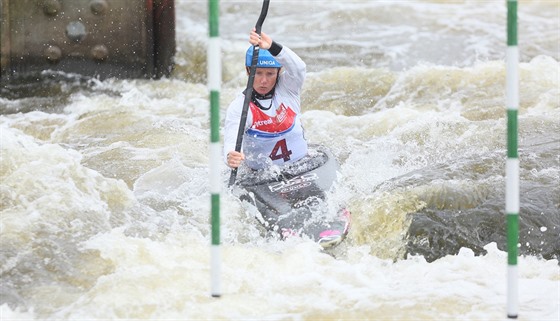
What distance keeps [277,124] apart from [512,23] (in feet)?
7.82

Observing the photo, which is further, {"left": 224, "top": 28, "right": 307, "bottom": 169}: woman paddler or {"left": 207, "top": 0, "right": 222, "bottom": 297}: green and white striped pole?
{"left": 224, "top": 28, "right": 307, "bottom": 169}: woman paddler

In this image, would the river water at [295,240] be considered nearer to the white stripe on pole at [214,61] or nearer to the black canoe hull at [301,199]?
the black canoe hull at [301,199]

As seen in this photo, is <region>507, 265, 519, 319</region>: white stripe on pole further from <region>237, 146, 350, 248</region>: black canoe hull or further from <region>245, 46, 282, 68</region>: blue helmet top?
<region>245, 46, 282, 68</region>: blue helmet top

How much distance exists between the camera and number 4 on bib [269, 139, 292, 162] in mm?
5762

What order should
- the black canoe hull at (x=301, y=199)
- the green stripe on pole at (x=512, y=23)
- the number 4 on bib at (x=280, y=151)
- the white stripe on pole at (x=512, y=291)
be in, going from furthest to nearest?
the number 4 on bib at (x=280, y=151)
the black canoe hull at (x=301, y=199)
the white stripe on pole at (x=512, y=291)
the green stripe on pole at (x=512, y=23)

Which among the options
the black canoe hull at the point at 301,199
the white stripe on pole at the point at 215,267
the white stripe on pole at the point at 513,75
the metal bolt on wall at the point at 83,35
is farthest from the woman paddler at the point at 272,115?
the metal bolt on wall at the point at 83,35

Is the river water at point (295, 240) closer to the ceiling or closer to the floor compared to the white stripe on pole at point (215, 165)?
closer to the floor

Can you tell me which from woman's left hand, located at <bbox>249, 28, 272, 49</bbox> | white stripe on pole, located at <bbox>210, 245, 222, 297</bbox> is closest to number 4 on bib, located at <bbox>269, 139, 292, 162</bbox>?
woman's left hand, located at <bbox>249, 28, 272, 49</bbox>

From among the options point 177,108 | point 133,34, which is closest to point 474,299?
point 177,108

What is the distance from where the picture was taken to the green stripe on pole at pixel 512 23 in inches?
139

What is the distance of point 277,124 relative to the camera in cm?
574

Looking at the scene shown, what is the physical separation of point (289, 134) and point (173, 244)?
3.90 ft

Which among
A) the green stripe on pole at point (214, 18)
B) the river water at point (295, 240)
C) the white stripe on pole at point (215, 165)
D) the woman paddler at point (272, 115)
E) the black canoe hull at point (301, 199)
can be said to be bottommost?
the river water at point (295, 240)

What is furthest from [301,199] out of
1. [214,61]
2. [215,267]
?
[214,61]
